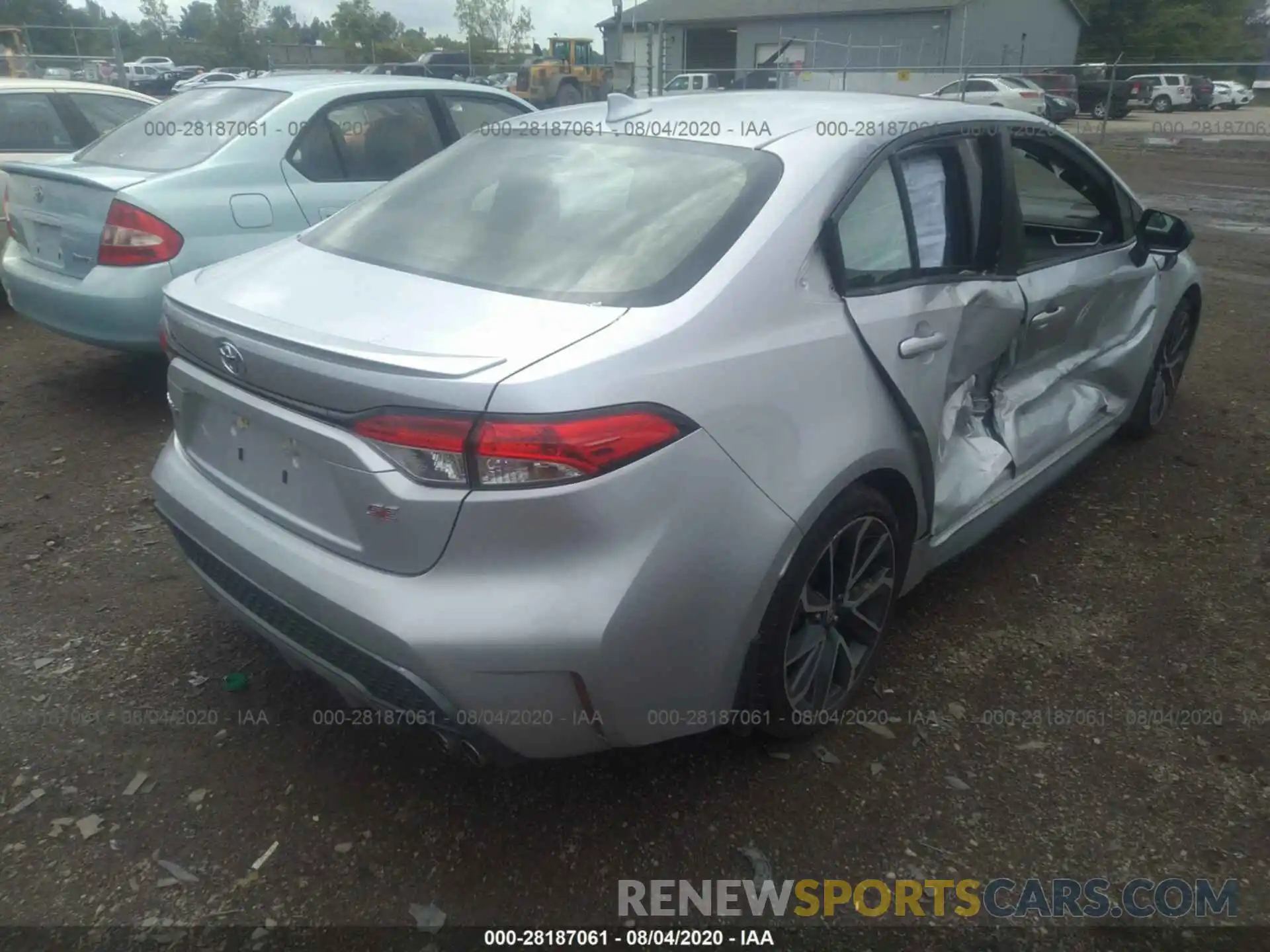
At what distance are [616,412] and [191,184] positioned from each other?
365 centimetres

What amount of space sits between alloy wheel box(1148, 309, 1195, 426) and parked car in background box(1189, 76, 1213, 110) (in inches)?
1400

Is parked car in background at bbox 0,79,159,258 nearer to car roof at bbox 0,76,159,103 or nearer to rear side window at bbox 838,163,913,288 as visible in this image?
car roof at bbox 0,76,159,103

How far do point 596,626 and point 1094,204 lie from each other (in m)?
3.08

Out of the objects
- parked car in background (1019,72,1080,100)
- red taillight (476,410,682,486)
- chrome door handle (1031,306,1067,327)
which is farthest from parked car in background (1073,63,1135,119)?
red taillight (476,410,682,486)

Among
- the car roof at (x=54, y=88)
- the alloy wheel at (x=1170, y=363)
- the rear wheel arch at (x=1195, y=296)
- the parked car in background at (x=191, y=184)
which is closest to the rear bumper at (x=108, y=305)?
the parked car in background at (x=191, y=184)

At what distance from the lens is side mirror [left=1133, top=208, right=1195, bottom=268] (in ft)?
12.7

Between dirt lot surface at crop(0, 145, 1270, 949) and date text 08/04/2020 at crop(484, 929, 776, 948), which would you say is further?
dirt lot surface at crop(0, 145, 1270, 949)

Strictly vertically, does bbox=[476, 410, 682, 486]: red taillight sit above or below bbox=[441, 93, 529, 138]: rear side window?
below

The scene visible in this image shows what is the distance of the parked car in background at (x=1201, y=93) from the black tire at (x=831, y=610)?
126 ft

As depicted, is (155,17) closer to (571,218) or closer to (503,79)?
(503,79)

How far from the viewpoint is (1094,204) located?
3.85 meters

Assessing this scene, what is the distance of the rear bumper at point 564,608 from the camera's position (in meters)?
1.87

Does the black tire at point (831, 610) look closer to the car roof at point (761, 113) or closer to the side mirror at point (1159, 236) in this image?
the car roof at point (761, 113)

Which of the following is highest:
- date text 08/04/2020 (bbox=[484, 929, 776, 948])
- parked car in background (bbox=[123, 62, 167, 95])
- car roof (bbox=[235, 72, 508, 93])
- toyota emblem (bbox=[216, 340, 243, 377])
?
parked car in background (bbox=[123, 62, 167, 95])
